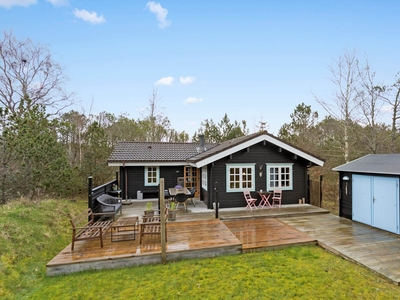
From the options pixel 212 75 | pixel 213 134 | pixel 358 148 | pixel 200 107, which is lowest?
pixel 358 148

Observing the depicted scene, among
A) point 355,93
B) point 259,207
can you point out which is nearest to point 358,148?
point 355,93

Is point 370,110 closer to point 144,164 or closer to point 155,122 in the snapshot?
point 144,164

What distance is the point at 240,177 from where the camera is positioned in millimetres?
8781

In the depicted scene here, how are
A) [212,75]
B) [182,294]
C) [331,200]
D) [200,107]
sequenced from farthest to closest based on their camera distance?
[200,107]
[212,75]
[331,200]
[182,294]

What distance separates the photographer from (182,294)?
3418mm

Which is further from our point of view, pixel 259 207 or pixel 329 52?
pixel 329 52

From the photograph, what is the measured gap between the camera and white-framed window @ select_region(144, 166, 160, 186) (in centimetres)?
1095

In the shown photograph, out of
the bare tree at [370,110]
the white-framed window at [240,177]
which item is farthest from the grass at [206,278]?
Answer: the bare tree at [370,110]

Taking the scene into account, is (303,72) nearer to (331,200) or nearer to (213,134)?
(331,200)

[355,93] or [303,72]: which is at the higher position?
[303,72]

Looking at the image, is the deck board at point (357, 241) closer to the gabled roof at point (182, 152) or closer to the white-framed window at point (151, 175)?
the gabled roof at point (182, 152)

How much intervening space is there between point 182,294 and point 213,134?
21.2 meters

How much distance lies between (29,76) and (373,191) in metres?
19.0

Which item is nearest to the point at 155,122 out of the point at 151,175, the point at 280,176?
the point at 151,175
